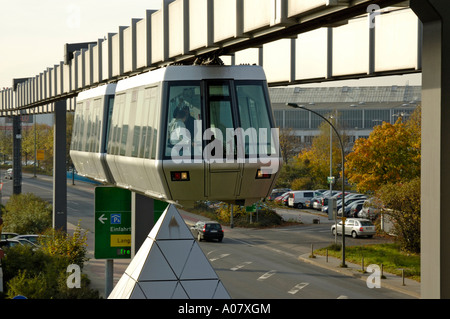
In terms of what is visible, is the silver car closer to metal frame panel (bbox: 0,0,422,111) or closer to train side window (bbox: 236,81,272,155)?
metal frame panel (bbox: 0,0,422,111)

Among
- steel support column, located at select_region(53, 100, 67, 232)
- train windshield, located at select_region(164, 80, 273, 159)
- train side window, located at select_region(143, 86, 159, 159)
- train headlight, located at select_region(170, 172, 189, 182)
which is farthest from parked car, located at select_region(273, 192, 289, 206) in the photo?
train headlight, located at select_region(170, 172, 189, 182)

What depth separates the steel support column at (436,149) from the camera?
777cm

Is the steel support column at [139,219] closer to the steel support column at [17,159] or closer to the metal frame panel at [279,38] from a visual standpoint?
the metal frame panel at [279,38]

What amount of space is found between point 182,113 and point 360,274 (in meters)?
28.1

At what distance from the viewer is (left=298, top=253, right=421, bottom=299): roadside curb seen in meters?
34.2

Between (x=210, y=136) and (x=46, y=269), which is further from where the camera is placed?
(x=46, y=269)

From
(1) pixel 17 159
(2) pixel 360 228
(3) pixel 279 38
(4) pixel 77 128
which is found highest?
(3) pixel 279 38

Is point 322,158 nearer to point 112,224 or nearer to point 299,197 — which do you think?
point 299,197

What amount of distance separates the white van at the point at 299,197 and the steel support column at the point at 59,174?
31219 mm

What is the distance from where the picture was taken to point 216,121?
1240cm

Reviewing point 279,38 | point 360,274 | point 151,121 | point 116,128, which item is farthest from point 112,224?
point 360,274

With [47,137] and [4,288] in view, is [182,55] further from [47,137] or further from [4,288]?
[47,137]

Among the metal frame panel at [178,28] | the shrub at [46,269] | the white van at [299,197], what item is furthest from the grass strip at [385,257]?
the metal frame panel at [178,28]

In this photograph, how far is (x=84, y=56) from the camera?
26.6 metres
